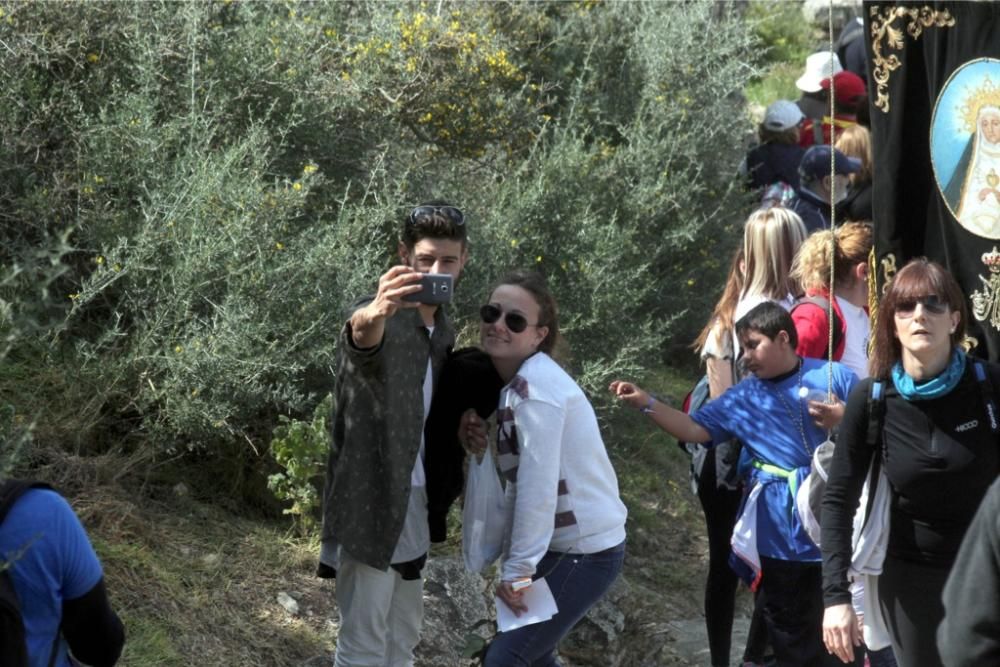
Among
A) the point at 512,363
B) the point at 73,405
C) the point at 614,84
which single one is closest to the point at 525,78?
the point at 614,84

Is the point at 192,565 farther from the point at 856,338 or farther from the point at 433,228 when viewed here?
the point at 856,338

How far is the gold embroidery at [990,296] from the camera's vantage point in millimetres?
4828

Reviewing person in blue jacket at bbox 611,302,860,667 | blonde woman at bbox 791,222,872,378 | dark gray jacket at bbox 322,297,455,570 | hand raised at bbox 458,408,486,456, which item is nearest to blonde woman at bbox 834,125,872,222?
blonde woman at bbox 791,222,872,378

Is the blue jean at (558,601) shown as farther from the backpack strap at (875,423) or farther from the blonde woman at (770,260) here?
the blonde woman at (770,260)

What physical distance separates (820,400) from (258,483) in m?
2.51

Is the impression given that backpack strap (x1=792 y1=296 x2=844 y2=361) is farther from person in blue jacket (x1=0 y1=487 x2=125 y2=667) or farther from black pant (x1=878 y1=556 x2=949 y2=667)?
person in blue jacket (x1=0 y1=487 x2=125 y2=667)

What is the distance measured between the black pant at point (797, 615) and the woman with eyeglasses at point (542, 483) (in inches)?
38.6

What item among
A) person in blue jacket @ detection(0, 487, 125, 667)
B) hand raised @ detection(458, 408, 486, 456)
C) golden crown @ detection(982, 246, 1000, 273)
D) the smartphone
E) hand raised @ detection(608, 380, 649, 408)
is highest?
golden crown @ detection(982, 246, 1000, 273)

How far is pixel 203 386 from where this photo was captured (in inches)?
216

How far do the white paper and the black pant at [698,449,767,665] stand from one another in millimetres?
1814

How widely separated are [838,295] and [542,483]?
6.98 feet

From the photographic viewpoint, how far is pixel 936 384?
400cm

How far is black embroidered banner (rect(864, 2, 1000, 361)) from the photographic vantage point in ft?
15.9

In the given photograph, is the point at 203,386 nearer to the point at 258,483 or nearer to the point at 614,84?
the point at 258,483
